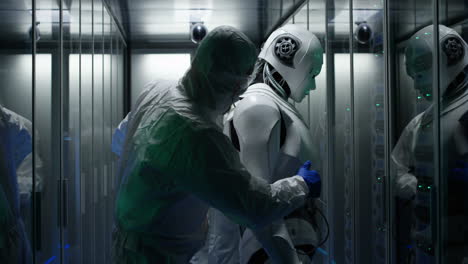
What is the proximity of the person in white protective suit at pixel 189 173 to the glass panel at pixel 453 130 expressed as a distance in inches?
24.4

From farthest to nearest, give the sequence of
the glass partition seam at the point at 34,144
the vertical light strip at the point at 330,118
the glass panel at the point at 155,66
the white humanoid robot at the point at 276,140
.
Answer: the glass panel at the point at 155,66
the vertical light strip at the point at 330,118
the glass partition seam at the point at 34,144
the white humanoid robot at the point at 276,140

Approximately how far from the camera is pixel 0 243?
1.79 m

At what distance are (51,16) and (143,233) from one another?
1.56m

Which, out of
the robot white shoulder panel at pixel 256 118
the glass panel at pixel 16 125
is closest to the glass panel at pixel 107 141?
the glass panel at pixel 16 125

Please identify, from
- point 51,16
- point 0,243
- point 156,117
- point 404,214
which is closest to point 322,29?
point 404,214

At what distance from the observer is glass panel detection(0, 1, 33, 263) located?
6.15 feet

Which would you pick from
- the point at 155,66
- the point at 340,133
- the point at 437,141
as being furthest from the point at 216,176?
the point at 155,66

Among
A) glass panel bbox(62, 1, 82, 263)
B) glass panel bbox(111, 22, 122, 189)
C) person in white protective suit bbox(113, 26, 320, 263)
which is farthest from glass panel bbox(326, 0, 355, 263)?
glass panel bbox(111, 22, 122, 189)

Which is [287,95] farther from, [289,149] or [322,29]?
[322,29]

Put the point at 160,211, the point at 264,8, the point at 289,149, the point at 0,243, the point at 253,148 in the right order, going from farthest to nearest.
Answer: the point at 264,8 → the point at 289,149 → the point at 253,148 → the point at 0,243 → the point at 160,211

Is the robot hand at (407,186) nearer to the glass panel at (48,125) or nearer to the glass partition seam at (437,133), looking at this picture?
the glass partition seam at (437,133)

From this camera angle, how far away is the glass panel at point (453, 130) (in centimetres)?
177

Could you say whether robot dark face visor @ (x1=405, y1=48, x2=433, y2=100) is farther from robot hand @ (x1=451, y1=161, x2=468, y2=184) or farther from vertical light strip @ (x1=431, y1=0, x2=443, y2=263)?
robot hand @ (x1=451, y1=161, x2=468, y2=184)

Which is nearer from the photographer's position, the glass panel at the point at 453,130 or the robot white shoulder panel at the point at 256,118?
the glass panel at the point at 453,130
